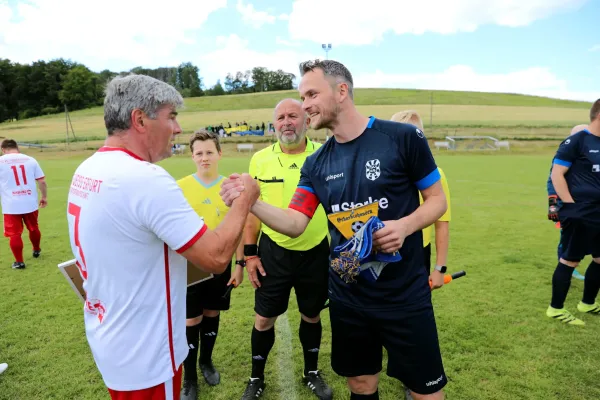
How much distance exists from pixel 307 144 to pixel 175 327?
221 centimetres

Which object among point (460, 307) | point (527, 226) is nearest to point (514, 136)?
point (527, 226)

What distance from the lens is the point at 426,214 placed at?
2.30 m

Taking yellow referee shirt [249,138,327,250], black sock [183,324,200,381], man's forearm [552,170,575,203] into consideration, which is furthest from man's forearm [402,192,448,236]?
man's forearm [552,170,575,203]

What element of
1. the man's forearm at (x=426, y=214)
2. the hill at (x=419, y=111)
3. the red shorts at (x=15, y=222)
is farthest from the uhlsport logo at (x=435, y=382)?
the hill at (x=419, y=111)

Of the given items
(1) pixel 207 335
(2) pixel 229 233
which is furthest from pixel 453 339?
(2) pixel 229 233

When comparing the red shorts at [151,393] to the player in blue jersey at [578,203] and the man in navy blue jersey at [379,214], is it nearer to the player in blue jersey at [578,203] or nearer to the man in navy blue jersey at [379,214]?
the man in navy blue jersey at [379,214]

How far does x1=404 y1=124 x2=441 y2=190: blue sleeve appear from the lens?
2318 mm

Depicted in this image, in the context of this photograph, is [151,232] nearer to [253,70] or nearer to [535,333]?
[535,333]

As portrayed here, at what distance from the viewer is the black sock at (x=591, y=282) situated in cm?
484

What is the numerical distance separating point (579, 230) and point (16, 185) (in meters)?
9.34

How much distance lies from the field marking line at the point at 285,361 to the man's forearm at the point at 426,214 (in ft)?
7.25

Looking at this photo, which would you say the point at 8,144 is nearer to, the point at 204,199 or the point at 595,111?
the point at 204,199

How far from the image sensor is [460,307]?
534cm

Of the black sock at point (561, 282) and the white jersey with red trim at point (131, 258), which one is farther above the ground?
the white jersey with red trim at point (131, 258)
